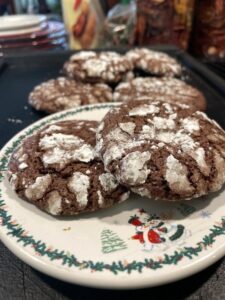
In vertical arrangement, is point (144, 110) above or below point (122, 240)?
above

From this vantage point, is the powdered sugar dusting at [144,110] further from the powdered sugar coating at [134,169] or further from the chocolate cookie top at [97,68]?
the chocolate cookie top at [97,68]

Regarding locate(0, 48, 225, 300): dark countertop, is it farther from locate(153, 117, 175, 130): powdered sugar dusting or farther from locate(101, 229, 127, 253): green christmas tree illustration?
locate(153, 117, 175, 130): powdered sugar dusting

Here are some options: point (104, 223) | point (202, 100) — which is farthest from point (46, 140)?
point (202, 100)

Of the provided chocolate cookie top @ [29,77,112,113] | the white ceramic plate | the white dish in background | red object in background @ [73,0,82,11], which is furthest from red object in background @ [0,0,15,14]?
chocolate cookie top @ [29,77,112,113]

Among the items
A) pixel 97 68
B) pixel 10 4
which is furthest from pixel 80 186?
pixel 10 4

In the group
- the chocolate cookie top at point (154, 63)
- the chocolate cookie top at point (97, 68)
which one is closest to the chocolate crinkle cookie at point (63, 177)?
the chocolate cookie top at point (97, 68)

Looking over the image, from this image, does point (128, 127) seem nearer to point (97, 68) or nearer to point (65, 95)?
point (65, 95)

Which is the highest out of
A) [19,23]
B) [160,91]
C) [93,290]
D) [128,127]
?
[19,23]
